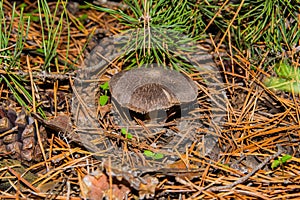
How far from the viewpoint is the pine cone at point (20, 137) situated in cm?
144

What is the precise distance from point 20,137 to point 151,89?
1.64ft

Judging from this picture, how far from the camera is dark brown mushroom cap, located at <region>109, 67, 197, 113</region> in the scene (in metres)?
1.47

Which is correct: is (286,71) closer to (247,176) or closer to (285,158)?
(285,158)

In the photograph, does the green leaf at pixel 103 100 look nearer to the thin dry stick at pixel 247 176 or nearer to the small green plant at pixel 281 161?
the thin dry stick at pixel 247 176

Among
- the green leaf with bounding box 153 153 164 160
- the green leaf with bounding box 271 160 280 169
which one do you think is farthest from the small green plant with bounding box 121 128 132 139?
the green leaf with bounding box 271 160 280 169

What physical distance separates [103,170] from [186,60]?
2.12 feet

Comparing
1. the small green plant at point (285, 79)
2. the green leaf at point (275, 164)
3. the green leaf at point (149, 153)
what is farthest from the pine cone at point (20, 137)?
the small green plant at point (285, 79)

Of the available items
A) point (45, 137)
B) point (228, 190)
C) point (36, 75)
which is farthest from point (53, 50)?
point (228, 190)

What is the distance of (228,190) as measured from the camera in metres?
1.31

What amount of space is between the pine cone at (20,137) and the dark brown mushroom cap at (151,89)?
32 centimetres

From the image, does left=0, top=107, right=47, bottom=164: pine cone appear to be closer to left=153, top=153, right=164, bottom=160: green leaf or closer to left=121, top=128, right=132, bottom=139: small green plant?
left=121, top=128, right=132, bottom=139: small green plant

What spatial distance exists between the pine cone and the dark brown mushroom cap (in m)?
0.32

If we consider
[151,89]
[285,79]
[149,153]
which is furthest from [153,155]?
[285,79]

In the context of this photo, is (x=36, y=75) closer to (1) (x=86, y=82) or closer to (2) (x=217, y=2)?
(1) (x=86, y=82)
